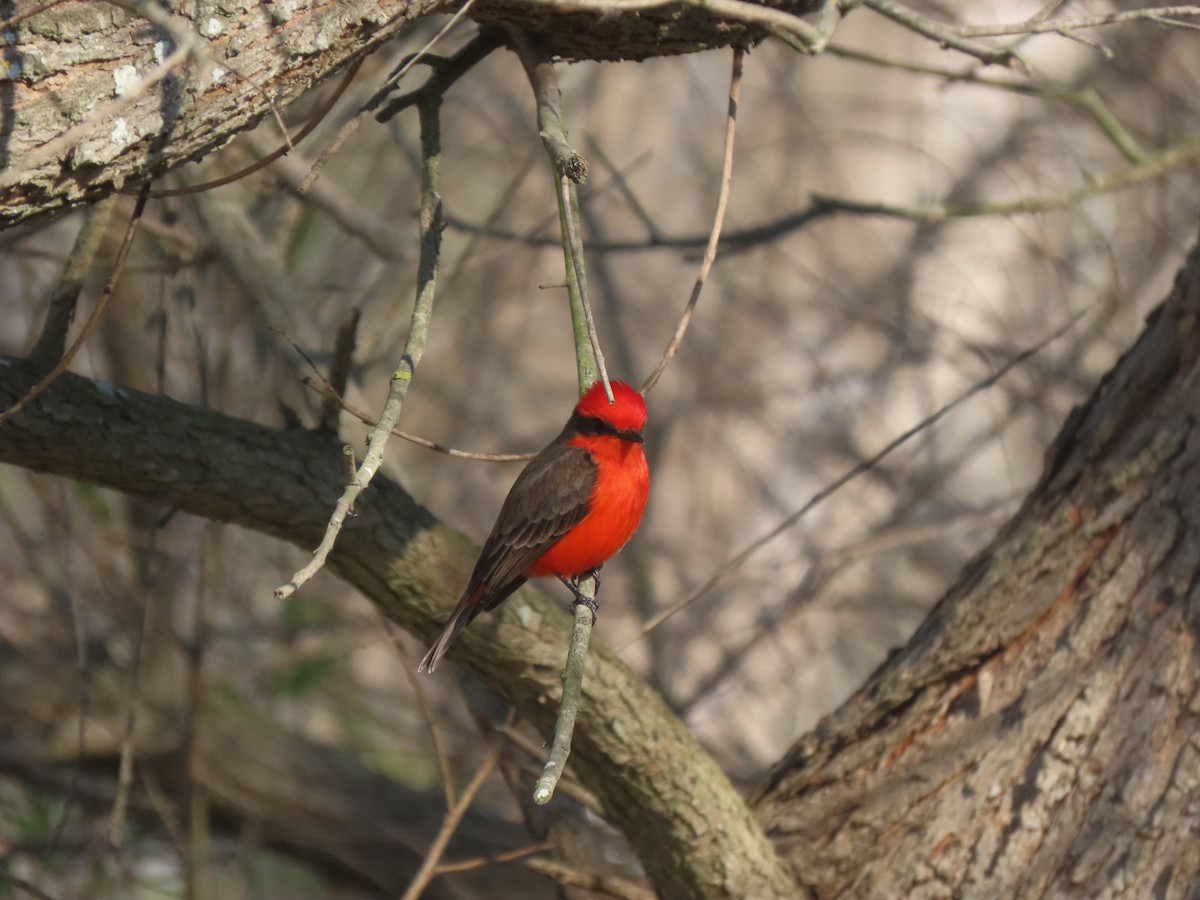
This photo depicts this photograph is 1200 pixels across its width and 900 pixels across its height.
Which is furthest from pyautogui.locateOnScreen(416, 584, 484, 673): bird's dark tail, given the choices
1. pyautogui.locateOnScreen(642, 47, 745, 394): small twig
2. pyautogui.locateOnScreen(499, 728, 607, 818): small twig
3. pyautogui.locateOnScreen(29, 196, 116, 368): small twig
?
pyautogui.locateOnScreen(29, 196, 116, 368): small twig

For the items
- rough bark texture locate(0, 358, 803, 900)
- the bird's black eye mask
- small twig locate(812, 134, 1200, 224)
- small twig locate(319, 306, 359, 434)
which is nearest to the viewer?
rough bark texture locate(0, 358, 803, 900)

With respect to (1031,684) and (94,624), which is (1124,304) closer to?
(1031,684)

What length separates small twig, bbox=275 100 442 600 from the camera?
2.03 m

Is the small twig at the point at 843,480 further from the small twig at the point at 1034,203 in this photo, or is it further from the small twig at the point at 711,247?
the small twig at the point at 711,247

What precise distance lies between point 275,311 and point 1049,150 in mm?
5532

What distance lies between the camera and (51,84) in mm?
2195

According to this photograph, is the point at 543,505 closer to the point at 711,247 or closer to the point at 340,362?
the point at 340,362

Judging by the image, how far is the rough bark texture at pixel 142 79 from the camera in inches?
85.6

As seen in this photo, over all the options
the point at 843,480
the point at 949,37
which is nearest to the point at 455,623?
the point at 843,480

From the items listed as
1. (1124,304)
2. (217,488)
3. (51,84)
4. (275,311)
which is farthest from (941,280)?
(51,84)

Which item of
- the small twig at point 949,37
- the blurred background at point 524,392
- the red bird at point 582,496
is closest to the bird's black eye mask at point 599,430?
the red bird at point 582,496

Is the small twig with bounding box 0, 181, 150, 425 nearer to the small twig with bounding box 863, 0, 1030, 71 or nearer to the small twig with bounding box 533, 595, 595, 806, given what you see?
the small twig with bounding box 533, 595, 595, 806

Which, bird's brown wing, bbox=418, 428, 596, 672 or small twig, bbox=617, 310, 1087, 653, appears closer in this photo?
small twig, bbox=617, 310, 1087, 653

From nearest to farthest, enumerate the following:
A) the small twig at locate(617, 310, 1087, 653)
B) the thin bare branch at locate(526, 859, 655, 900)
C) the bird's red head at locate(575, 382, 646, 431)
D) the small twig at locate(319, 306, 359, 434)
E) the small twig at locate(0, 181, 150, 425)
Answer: the small twig at locate(0, 181, 150, 425) → the small twig at locate(319, 306, 359, 434) → the small twig at locate(617, 310, 1087, 653) → the thin bare branch at locate(526, 859, 655, 900) → the bird's red head at locate(575, 382, 646, 431)
